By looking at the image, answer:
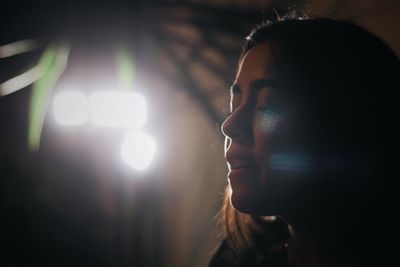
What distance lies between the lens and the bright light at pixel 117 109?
2.94 meters

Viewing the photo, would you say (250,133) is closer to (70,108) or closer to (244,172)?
(244,172)

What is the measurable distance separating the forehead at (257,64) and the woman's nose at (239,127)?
0.33 feet

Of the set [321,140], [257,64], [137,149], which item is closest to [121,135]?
[137,149]

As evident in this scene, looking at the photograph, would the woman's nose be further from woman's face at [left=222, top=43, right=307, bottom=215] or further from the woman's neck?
the woman's neck

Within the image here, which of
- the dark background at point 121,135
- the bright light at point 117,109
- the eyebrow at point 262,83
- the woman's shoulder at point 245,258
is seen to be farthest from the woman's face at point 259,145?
the bright light at point 117,109

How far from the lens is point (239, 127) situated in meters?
0.99

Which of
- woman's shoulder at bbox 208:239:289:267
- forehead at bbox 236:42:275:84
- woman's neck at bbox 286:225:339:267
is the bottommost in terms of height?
woman's shoulder at bbox 208:239:289:267

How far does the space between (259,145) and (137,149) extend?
244 cm

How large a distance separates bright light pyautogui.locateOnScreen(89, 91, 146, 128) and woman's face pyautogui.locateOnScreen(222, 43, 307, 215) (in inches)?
80.4

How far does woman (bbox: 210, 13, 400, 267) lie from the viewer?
958mm

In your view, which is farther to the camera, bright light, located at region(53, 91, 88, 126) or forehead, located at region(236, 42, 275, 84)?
bright light, located at region(53, 91, 88, 126)

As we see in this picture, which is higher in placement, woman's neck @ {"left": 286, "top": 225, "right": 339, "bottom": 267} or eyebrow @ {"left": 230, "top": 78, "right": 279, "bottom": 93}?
eyebrow @ {"left": 230, "top": 78, "right": 279, "bottom": 93}

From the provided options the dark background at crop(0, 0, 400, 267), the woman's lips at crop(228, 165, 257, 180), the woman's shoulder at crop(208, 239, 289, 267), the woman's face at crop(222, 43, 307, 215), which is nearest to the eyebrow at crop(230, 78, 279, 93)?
the woman's face at crop(222, 43, 307, 215)

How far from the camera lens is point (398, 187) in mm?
1037
